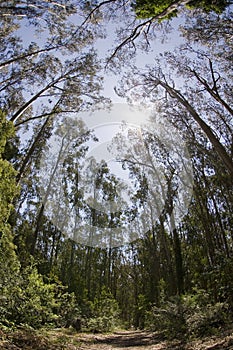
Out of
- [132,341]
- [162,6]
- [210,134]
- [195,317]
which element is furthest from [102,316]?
[162,6]

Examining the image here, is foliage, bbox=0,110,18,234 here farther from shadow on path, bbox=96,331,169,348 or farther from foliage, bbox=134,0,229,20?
shadow on path, bbox=96,331,169,348

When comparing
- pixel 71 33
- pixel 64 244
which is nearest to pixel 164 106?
pixel 71 33

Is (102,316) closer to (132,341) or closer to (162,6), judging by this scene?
(132,341)

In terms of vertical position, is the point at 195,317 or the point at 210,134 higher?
the point at 210,134

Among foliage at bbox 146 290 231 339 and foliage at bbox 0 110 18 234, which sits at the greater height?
foliage at bbox 0 110 18 234

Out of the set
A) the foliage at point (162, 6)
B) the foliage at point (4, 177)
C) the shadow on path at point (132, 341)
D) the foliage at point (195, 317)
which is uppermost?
the foliage at point (162, 6)

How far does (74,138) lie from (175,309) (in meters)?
12.6

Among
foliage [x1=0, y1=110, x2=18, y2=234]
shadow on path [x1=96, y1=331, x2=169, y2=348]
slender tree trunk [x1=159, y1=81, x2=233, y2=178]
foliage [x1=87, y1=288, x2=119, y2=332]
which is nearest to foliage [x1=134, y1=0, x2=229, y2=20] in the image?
slender tree trunk [x1=159, y1=81, x2=233, y2=178]

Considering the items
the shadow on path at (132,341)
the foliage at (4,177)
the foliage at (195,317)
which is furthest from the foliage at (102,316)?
the foliage at (4,177)

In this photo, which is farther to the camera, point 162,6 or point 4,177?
point 162,6

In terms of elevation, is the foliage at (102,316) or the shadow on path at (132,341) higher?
the foliage at (102,316)

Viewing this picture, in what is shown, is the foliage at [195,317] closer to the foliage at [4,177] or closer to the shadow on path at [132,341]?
the shadow on path at [132,341]

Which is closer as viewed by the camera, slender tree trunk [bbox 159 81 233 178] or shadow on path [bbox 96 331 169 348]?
slender tree trunk [bbox 159 81 233 178]

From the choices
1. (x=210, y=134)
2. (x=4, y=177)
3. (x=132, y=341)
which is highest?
(x=210, y=134)
